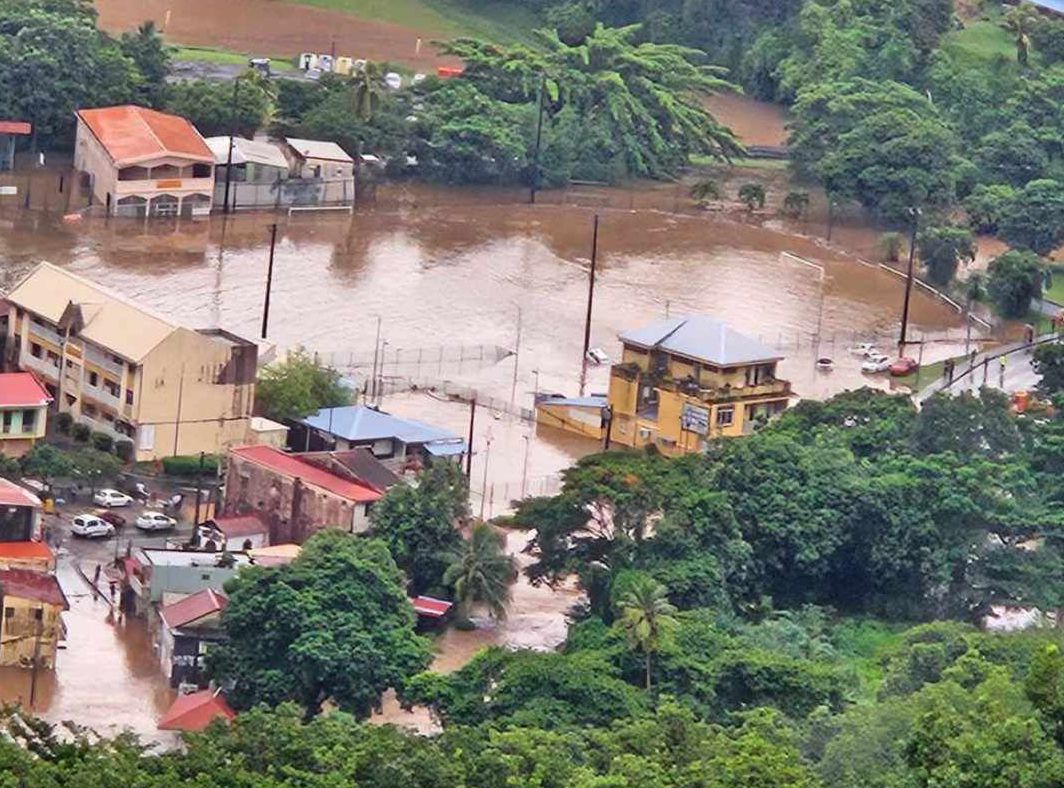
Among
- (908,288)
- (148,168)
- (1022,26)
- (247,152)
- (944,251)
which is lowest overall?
(908,288)

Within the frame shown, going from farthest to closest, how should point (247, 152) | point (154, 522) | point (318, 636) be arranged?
1. point (247, 152)
2. point (154, 522)
3. point (318, 636)

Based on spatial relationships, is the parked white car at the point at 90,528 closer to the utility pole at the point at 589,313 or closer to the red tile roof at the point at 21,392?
the red tile roof at the point at 21,392

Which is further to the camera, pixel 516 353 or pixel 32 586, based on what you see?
pixel 516 353

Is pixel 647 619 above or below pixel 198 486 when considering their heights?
above

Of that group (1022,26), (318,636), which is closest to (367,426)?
(318,636)

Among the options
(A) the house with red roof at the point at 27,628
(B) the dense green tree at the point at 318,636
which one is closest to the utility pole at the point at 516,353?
(B) the dense green tree at the point at 318,636

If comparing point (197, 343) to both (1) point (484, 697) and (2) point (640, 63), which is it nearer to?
(1) point (484, 697)

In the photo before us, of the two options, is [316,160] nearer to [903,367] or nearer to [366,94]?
[366,94]
